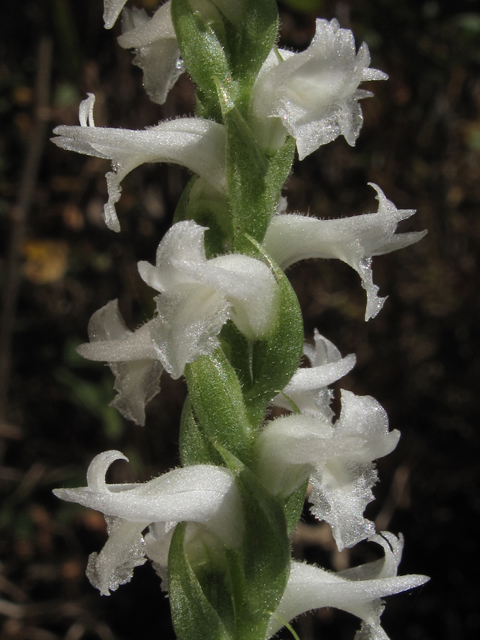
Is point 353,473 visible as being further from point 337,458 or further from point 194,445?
point 194,445

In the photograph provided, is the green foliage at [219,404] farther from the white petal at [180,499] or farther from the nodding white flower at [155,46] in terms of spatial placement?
the nodding white flower at [155,46]

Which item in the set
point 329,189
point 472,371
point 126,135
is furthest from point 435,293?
point 126,135

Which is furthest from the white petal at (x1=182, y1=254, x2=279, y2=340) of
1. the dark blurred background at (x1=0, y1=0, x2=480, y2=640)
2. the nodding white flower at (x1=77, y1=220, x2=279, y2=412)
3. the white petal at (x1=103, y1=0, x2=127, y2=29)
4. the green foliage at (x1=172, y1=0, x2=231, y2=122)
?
the dark blurred background at (x1=0, y1=0, x2=480, y2=640)

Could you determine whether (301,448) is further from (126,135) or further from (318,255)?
(126,135)

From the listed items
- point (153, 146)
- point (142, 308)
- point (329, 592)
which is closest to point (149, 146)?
point (153, 146)

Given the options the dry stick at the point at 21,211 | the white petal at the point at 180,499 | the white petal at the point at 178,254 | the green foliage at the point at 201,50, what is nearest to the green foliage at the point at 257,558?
the white petal at the point at 180,499
